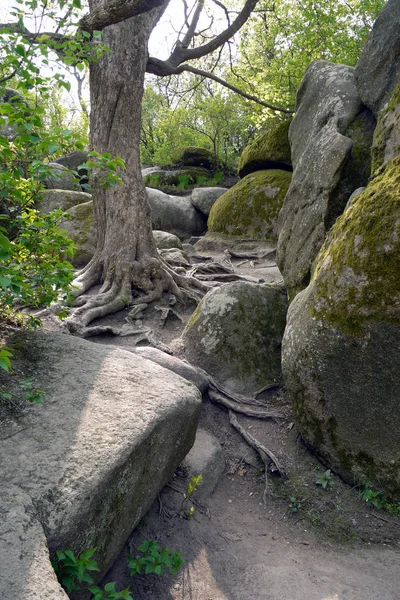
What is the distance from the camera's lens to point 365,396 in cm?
382

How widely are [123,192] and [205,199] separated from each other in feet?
24.4

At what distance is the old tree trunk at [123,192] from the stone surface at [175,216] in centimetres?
625

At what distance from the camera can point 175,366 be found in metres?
5.17

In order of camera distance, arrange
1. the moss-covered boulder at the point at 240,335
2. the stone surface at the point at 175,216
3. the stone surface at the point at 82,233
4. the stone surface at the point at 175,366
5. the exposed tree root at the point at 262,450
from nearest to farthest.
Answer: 1. the exposed tree root at the point at 262,450
2. the stone surface at the point at 175,366
3. the moss-covered boulder at the point at 240,335
4. the stone surface at the point at 82,233
5. the stone surface at the point at 175,216

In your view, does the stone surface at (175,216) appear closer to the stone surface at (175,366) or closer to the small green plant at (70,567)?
the stone surface at (175,366)

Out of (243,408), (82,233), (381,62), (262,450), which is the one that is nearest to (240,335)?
(243,408)

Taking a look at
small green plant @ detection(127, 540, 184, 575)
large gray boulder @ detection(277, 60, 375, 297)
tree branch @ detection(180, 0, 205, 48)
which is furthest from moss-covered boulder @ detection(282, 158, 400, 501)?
tree branch @ detection(180, 0, 205, 48)

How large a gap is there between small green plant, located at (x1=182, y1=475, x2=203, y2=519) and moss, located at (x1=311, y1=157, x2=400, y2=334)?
72.9 inches

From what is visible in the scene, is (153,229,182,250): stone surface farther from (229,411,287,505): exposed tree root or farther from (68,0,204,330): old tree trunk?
(229,411,287,505): exposed tree root

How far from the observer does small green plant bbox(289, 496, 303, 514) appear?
4.05 metres

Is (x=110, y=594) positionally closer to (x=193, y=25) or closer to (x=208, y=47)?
(x=208, y=47)

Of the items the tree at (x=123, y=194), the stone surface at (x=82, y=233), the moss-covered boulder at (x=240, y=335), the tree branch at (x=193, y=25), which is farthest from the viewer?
the tree branch at (x=193, y=25)

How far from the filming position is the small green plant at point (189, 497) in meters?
3.78

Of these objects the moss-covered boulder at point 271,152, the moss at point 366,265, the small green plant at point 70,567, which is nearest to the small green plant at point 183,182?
the moss-covered boulder at point 271,152
